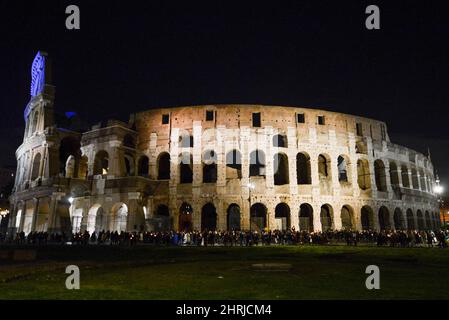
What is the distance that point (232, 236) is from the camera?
26047 millimetres

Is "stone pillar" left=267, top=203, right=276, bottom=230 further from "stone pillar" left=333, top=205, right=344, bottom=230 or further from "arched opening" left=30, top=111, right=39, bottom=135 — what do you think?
"arched opening" left=30, top=111, right=39, bottom=135

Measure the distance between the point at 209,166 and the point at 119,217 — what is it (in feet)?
33.5

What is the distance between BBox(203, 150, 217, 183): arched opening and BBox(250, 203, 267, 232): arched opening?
509 centimetres

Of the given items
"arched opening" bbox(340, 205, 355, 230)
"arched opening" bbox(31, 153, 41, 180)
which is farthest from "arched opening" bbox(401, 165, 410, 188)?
"arched opening" bbox(31, 153, 41, 180)

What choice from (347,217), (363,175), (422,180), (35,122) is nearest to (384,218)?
(347,217)

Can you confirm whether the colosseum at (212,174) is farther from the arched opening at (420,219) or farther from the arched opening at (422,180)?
the arched opening at (422,180)

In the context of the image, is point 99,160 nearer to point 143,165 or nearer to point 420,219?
point 143,165

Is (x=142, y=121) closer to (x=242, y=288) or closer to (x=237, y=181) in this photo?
(x=237, y=181)

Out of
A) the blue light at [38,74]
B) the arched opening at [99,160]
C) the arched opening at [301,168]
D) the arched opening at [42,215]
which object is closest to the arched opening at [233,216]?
the arched opening at [301,168]

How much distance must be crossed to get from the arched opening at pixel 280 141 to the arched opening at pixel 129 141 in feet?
46.5

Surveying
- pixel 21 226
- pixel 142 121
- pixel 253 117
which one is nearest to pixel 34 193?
pixel 21 226

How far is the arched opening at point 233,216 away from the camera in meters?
35.1

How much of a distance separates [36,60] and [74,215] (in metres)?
20.7

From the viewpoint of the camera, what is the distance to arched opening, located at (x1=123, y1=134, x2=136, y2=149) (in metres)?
35.3
